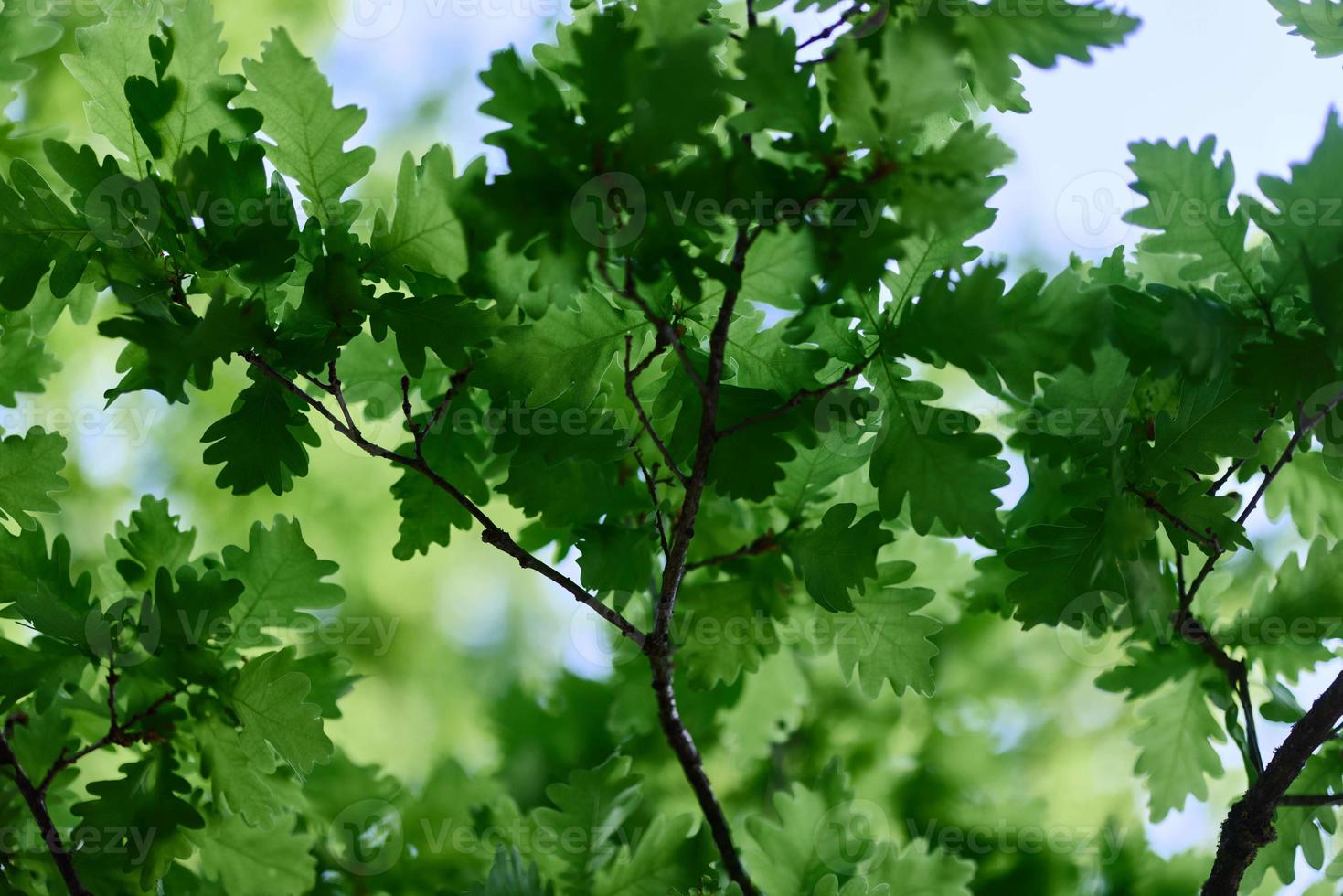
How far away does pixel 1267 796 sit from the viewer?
3.60ft

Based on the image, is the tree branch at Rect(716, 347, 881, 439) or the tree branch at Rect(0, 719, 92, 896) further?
the tree branch at Rect(0, 719, 92, 896)

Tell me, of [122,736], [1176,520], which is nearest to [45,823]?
[122,736]

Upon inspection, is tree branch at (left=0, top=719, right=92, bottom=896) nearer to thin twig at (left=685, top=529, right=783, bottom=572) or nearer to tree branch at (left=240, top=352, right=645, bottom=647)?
tree branch at (left=240, top=352, right=645, bottom=647)

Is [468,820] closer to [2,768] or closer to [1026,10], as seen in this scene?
[2,768]

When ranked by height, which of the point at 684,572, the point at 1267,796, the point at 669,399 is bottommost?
the point at 1267,796

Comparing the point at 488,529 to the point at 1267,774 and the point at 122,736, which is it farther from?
the point at 1267,774

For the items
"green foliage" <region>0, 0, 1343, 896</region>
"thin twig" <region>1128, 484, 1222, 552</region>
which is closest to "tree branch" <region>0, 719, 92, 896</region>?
"green foliage" <region>0, 0, 1343, 896</region>

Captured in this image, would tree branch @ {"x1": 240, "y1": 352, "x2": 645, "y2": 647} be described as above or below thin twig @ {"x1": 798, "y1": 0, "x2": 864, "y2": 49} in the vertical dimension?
below

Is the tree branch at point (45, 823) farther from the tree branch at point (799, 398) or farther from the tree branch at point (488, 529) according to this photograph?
the tree branch at point (799, 398)

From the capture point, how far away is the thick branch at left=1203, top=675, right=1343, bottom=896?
1.06m

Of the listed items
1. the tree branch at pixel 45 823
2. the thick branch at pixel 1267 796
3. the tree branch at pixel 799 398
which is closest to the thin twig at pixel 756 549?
the tree branch at pixel 799 398

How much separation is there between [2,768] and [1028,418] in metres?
1.31

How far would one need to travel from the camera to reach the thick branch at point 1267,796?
106 centimetres

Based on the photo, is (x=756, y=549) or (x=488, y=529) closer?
(x=488, y=529)
